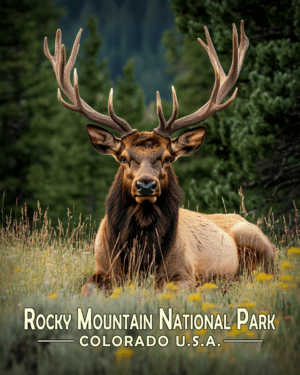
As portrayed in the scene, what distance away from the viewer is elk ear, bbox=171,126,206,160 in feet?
16.1

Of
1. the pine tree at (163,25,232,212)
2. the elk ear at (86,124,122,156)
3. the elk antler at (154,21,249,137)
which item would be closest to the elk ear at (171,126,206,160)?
the elk antler at (154,21,249,137)

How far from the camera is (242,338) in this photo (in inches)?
107

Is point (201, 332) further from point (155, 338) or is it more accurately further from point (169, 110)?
point (169, 110)

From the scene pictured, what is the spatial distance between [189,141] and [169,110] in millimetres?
15794

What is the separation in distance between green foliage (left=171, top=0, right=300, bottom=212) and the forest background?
0.02 meters

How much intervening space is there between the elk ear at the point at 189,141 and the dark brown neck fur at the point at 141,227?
470 mm

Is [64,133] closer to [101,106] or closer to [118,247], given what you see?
[101,106]

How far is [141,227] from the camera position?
4500mm

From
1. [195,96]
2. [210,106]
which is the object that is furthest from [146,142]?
[195,96]

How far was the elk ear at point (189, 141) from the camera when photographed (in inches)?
193

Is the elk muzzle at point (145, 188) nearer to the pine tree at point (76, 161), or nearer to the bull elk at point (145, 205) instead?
the bull elk at point (145, 205)

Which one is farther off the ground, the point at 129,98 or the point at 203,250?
the point at 129,98

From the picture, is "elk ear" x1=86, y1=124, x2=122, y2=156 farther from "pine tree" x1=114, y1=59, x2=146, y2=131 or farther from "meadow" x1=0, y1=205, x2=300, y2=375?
"pine tree" x1=114, y1=59, x2=146, y2=131

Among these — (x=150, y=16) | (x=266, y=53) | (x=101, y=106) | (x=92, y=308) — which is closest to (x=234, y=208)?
(x=266, y=53)
